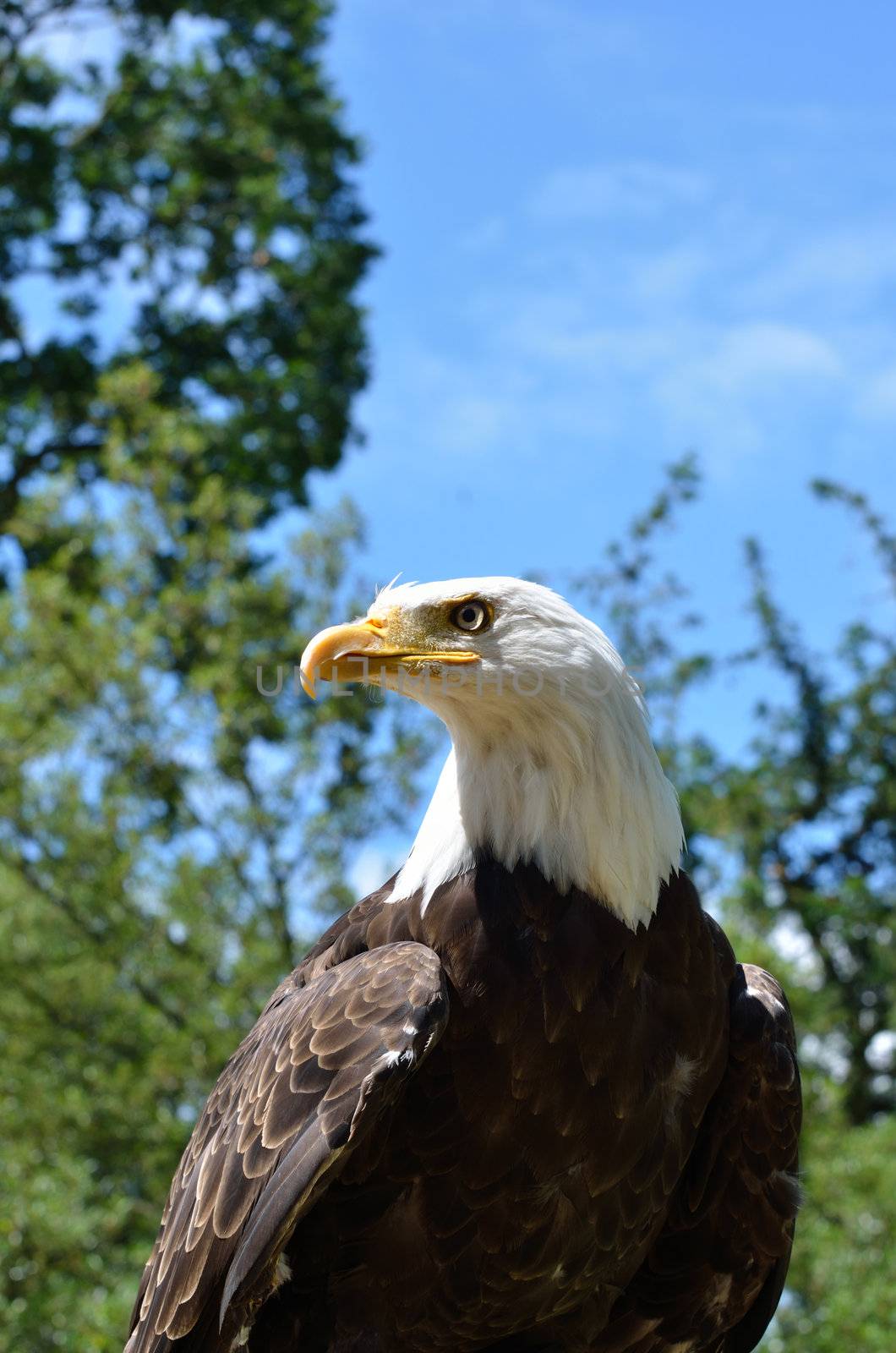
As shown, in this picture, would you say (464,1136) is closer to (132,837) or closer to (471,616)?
(471,616)

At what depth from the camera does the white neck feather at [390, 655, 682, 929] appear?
10.9 ft

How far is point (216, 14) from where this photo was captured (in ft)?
53.1

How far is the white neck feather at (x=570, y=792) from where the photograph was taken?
332 cm

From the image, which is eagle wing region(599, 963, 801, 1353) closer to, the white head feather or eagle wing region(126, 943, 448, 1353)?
the white head feather

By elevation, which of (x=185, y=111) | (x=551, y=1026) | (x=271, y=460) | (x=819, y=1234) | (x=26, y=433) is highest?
(x=185, y=111)

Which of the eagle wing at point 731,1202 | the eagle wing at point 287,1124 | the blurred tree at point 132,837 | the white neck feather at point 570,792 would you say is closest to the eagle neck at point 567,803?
the white neck feather at point 570,792

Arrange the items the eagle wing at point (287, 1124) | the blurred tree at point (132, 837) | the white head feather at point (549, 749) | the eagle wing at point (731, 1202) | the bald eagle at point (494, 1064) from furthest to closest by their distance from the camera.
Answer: the blurred tree at point (132, 837)
the eagle wing at point (731, 1202)
the white head feather at point (549, 749)
the bald eagle at point (494, 1064)
the eagle wing at point (287, 1124)

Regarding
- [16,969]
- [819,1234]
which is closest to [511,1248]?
[819,1234]

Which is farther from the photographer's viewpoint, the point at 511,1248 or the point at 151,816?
the point at 151,816

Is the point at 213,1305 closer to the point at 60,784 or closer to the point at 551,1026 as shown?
the point at 551,1026

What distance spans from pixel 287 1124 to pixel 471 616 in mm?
1361

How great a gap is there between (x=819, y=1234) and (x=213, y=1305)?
6505 mm

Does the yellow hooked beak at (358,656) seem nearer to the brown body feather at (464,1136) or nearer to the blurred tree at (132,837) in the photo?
the brown body feather at (464,1136)

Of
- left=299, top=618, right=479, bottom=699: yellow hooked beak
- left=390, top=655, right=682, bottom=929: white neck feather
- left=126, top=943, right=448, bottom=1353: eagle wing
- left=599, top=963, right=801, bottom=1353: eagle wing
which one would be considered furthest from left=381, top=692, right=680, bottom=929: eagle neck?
left=599, top=963, right=801, bottom=1353: eagle wing
